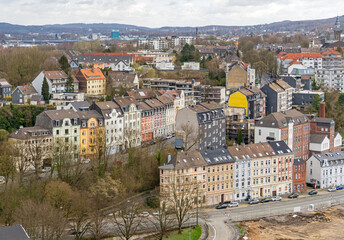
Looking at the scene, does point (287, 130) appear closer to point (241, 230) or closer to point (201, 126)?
point (201, 126)

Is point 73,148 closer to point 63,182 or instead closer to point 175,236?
point 63,182

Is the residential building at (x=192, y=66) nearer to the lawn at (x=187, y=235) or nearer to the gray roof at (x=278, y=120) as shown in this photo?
the gray roof at (x=278, y=120)

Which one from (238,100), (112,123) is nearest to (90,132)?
(112,123)

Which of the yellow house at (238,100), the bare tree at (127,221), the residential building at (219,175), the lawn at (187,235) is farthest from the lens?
the yellow house at (238,100)

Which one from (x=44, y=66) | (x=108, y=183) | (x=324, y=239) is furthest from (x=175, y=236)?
(x=44, y=66)

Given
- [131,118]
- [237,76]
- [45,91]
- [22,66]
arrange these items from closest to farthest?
[131,118]
[45,91]
[22,66]
[237,76]

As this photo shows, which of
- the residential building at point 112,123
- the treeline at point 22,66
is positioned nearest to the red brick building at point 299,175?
the residential building at point 112,123
